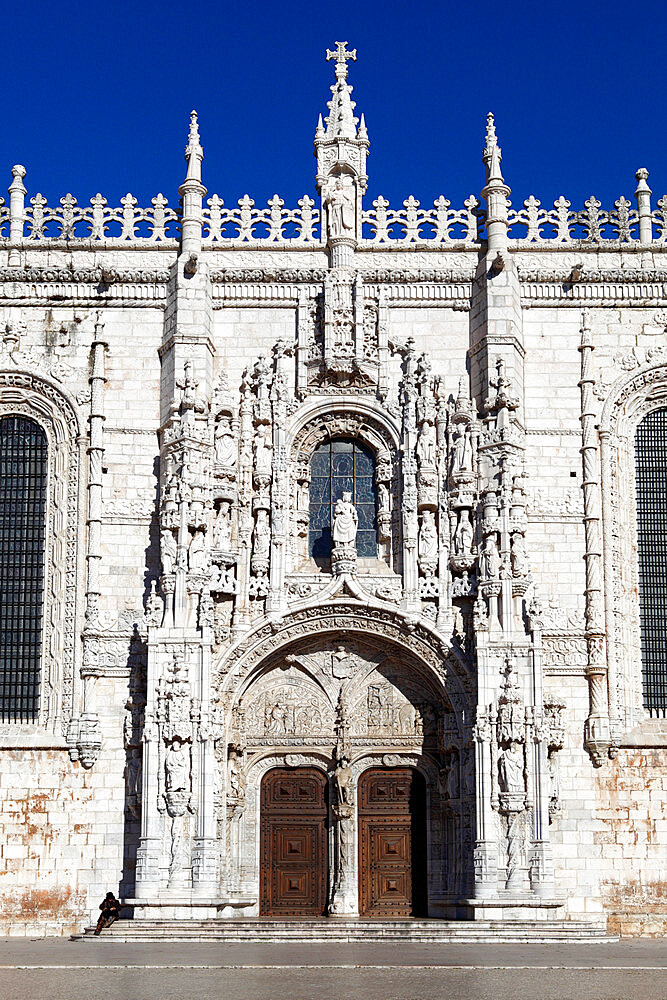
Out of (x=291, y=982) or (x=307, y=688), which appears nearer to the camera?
(x=291, y=982)

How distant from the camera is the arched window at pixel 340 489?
84.6 feet

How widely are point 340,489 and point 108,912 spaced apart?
27.8ft

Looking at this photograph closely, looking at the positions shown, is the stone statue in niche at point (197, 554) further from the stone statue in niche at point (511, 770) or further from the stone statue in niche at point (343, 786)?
the stone statue in niche at point (511, 770)

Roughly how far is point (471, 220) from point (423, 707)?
914cm

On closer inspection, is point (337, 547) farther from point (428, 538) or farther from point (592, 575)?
point (592, 575)

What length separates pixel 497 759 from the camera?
2327 cm

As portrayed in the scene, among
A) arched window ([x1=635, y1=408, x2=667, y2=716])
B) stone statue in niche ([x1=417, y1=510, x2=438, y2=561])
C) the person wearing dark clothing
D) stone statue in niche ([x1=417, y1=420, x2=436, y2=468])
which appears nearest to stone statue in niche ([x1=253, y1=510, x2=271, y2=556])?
stone statue in niche ([x1=417, y1=510, x2=438, y2=561])

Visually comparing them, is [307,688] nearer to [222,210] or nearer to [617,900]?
[617,900]

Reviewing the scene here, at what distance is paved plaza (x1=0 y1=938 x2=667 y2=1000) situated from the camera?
13773mm

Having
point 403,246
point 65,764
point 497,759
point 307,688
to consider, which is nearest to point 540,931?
point 497,759

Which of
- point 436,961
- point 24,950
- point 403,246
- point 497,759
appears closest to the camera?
point 436,961

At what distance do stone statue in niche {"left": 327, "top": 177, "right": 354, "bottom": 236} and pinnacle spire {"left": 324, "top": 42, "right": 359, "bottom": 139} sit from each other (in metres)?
1.20

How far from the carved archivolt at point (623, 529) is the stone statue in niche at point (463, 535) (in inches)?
98.5

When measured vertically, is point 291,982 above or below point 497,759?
below
